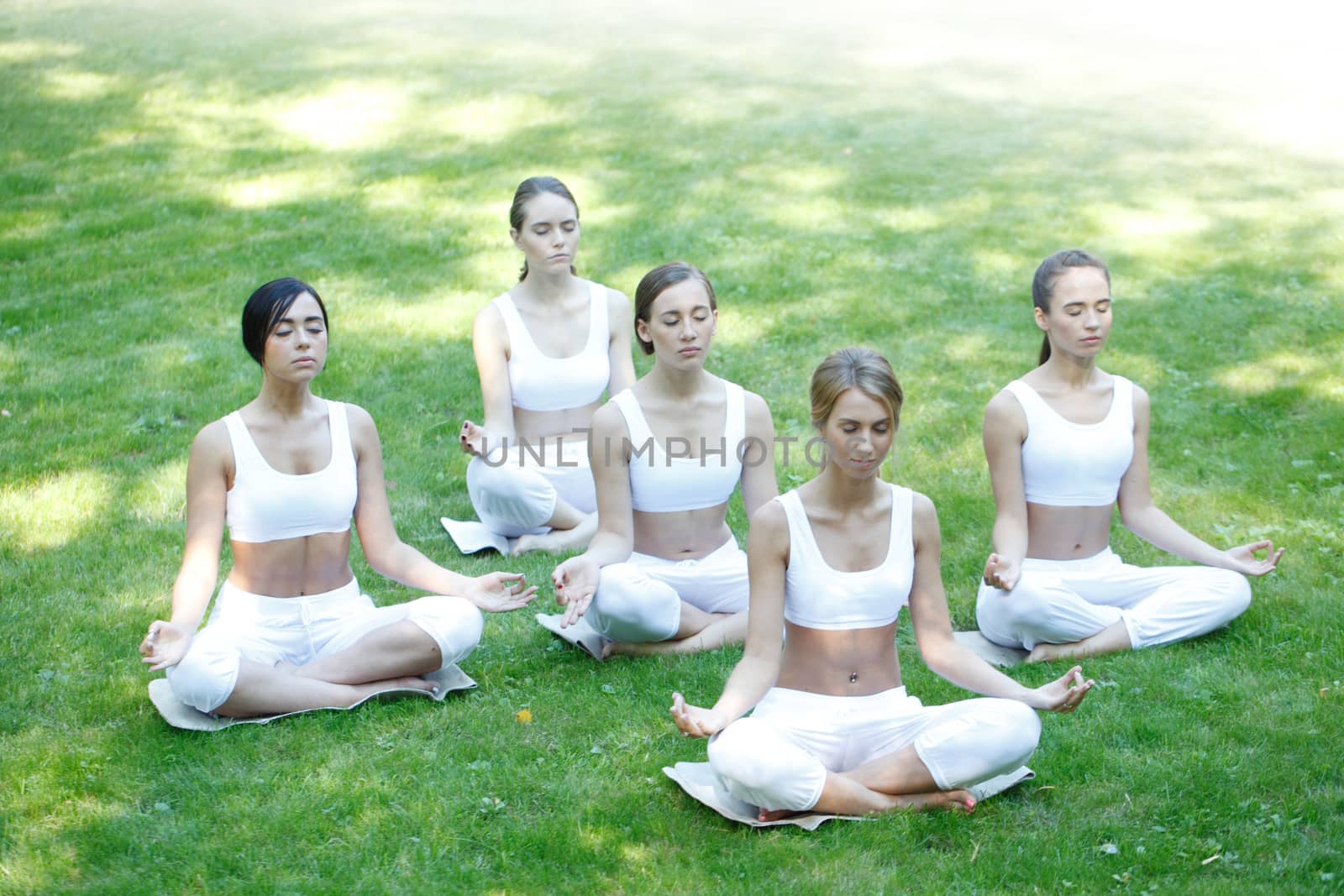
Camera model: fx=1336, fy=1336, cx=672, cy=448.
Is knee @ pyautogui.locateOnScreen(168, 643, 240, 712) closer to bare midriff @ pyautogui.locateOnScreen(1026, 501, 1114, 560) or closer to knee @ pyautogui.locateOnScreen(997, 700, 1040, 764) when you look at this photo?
knee @ pyautogui.locateOnScreen(997, 700, 1040, 764)

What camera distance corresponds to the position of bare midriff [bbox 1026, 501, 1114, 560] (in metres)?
6.13

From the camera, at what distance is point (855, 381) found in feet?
14.5

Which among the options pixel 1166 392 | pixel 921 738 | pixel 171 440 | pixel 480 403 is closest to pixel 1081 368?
pixel 921 738

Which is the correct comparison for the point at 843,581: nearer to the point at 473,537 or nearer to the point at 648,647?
the point at 648,647

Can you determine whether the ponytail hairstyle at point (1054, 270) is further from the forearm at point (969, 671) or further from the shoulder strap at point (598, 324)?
the shoulder strap at point (598, 324)

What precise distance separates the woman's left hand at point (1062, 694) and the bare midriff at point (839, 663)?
563 mm

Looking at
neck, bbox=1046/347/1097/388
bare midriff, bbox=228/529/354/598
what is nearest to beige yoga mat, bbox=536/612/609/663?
bare midriff, bbox=228/529/354/598

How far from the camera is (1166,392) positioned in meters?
8.98

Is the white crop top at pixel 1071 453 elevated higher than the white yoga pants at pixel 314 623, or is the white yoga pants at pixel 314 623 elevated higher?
the white crop top at pixel 1071 453

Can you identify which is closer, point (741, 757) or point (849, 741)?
point (741, 757)

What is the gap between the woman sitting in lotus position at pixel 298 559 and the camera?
5.19 metres

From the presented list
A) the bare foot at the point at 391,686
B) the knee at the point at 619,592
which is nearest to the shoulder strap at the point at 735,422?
the knee at the point at 619,592

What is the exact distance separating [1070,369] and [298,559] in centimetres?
352

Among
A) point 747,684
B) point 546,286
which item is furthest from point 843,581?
point 546,286
